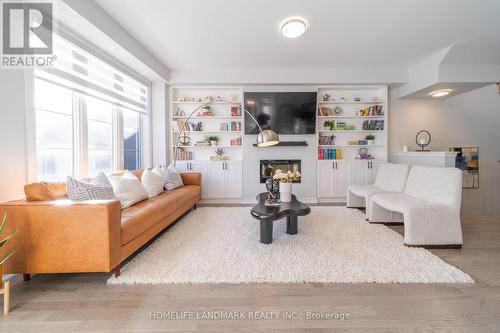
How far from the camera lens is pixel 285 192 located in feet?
9.08

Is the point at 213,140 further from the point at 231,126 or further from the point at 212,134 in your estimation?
the point at 231,126

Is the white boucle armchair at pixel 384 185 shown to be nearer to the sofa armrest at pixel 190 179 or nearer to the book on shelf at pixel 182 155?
the sofa armrest at pixel 190 179

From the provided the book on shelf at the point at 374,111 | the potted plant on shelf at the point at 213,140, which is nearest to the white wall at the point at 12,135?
the potted plant on shelf at the point at 213,140

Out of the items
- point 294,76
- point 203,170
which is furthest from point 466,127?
point 203,170

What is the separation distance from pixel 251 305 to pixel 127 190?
2007mm

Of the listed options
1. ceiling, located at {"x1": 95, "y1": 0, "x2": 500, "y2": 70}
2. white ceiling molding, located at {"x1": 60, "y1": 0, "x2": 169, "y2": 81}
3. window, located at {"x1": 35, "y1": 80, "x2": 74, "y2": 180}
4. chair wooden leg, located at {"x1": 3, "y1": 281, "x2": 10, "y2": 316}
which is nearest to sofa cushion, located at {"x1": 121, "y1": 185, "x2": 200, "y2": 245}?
chair wooden leg, located at {"x1": 3, "y1": 281, "x2": 10, "y2": 316}

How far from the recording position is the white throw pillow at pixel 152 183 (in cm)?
312

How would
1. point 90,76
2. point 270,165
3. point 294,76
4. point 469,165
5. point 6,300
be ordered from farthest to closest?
point 270,165 < point 469,165 < point 294,76 < point 90,76 < point 6,300

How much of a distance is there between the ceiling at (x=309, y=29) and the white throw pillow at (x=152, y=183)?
6.93 ft

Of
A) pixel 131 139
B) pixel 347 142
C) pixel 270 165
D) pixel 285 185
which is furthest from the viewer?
pixel 347 142

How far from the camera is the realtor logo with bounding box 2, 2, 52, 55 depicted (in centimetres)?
193

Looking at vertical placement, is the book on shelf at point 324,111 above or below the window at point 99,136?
above

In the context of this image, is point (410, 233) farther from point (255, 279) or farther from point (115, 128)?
point (115, 128)

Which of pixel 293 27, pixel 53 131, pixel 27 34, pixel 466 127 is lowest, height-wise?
pixel 53 131
